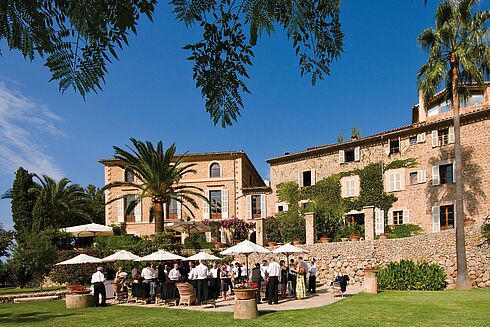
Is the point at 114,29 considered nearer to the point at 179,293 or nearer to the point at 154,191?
the point at 179,293

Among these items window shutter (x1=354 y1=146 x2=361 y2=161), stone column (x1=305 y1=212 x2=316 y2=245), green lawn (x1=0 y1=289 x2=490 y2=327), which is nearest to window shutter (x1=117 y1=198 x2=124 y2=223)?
stone column (x1=305 y1=212 x2=316 y2=245)

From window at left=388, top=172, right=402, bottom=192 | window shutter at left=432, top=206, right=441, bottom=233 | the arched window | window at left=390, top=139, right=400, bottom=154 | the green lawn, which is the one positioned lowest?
the green lawn

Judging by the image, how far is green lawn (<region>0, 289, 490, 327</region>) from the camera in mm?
10930

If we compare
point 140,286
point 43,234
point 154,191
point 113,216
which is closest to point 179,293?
point 140,286

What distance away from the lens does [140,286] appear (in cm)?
1747

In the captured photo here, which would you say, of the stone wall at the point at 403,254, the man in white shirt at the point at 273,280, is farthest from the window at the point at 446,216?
the man in white shirt at the point at 273,280

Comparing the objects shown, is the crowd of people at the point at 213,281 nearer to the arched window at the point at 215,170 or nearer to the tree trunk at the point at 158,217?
the tree trunk at the point at 158,217

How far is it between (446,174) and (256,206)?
564 inches

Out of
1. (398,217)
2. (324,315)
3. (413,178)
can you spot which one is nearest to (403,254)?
(398,217)

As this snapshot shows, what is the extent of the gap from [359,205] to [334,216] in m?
1.93

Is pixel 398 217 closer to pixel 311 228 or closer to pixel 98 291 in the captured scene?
pixel 311 228

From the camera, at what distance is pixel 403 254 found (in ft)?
72.7

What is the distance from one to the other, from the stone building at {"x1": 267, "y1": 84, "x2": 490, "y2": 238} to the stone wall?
1.70 meters

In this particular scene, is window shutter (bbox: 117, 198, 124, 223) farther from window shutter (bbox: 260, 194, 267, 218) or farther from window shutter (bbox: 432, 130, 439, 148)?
window shutter (bbox: 432, 130, 439, 148)
